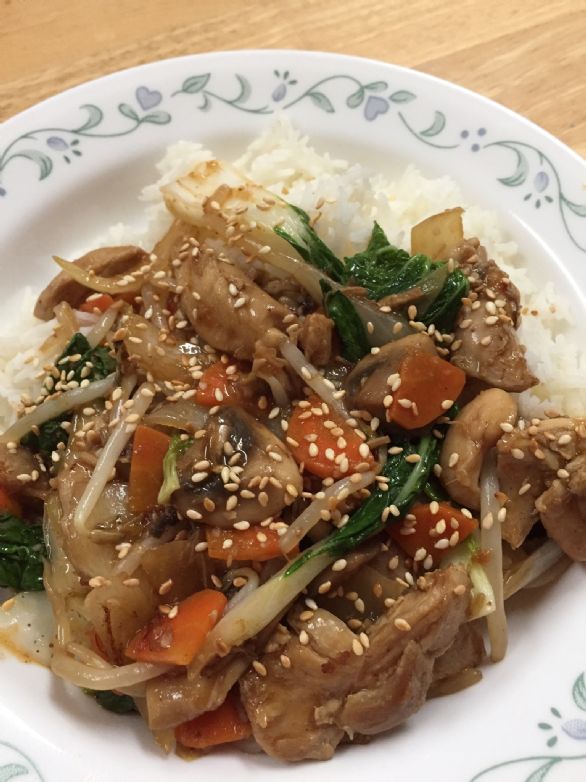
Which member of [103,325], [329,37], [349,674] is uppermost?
[329,37]

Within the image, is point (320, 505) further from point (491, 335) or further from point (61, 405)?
point (61, 405)

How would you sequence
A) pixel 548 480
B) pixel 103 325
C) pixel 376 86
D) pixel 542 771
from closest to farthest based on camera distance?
1. pixel 542 771
2. pixel 548 480
3. pixel 103 325
4. pixel 376 86

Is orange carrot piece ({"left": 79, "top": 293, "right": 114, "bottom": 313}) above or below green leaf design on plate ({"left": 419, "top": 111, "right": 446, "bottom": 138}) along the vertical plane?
below

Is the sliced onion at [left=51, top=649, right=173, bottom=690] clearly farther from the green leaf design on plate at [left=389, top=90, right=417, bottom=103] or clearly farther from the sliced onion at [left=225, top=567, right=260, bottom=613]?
the green leaf design on plate at [left=389, top=90, right=417, bottom=103]


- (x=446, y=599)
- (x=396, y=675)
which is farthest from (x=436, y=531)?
(x=396, y=675)

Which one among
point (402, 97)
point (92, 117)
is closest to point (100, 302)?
point (92, 117)

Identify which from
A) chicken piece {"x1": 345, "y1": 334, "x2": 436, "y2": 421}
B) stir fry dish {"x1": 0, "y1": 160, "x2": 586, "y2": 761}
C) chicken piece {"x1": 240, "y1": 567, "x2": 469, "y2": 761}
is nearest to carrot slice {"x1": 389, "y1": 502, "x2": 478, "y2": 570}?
stir fry dish {"x1": 0, "y1": 160, "x2": 586, "y2": 761}

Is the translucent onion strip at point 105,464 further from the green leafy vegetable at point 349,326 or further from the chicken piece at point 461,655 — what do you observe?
the chicken piece at point 461,655

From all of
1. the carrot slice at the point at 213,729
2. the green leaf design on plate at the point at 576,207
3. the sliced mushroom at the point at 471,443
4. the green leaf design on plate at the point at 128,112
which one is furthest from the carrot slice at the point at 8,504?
the green leaf design on plate at the point at 576,207
